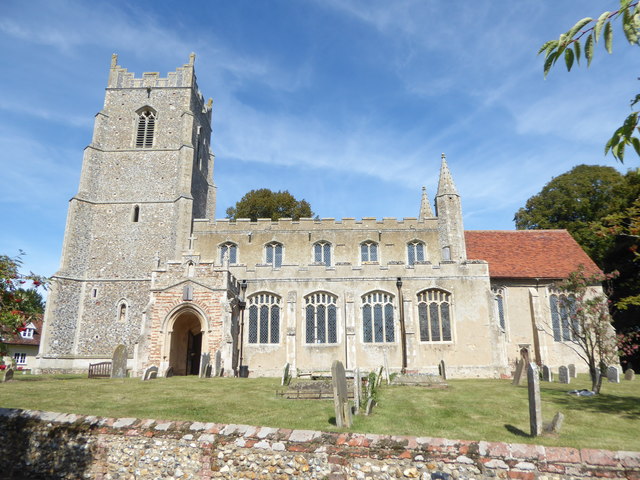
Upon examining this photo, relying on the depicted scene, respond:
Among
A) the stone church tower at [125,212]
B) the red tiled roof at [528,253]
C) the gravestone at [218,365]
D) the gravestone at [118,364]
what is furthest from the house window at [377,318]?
the stone church tower at [125,212]

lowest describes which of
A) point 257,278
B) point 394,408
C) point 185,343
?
point 394,408

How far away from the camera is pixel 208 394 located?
12.5 m

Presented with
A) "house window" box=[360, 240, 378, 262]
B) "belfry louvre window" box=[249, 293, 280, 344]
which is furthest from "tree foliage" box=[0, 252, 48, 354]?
"house window" box=[360, 240, 378, 262]

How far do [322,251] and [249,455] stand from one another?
67.2ft

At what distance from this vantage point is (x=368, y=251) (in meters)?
27.7

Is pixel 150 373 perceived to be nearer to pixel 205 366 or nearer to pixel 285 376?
pixel 205 366

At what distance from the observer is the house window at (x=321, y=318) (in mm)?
21802

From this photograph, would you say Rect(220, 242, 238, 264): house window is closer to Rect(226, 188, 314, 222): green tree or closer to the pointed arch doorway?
the pointed arch doorway

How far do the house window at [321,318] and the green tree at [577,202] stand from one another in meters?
19.8

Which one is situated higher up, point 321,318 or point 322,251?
point 322,251

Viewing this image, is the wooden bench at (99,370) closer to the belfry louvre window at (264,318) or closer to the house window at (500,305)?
the belfry louvre window at (264,318)

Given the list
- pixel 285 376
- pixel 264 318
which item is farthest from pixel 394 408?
pixel 264 318

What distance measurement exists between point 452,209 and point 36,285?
23.6m

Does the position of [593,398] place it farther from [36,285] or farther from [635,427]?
[36,285]
